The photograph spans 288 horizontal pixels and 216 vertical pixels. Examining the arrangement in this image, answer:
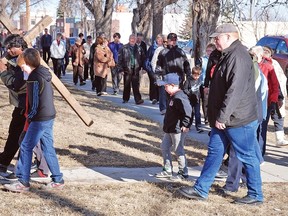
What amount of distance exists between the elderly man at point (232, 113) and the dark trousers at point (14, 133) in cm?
208

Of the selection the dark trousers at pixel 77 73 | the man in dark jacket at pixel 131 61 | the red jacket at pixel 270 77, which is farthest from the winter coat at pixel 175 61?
the dark trousers at pixel 77 73

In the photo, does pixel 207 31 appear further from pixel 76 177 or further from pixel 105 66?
pixel 76 177

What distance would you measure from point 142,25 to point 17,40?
14970mm

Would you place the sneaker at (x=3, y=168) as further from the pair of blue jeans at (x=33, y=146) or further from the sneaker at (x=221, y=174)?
the sneaker at (x=221, y=174)

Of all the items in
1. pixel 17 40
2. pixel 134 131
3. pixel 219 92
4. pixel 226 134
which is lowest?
pixel 134 131

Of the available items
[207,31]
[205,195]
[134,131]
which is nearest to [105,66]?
[207,31]

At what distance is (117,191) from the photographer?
6453 mm

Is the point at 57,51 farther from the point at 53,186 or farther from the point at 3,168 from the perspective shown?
the point at 53,186

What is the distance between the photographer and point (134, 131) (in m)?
10.6

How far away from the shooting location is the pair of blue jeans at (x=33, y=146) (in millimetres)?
6137

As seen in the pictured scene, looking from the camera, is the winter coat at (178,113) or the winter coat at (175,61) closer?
the winter coat at (178,113)

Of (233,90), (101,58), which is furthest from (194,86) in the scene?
(101,58)

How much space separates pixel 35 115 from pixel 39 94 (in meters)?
0.23

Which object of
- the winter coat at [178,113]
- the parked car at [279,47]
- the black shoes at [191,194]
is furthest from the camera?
the parked car at [279,47]
